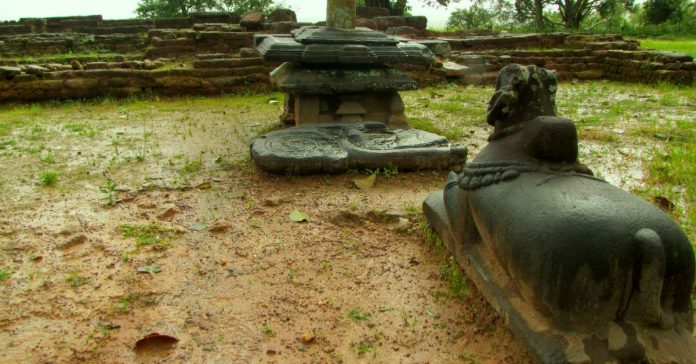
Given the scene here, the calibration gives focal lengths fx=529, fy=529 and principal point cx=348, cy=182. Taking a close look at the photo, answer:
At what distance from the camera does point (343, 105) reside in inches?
204

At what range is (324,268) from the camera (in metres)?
2.73

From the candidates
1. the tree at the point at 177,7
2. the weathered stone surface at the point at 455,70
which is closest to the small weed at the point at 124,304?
the weathered stone surface at the point at 455,70

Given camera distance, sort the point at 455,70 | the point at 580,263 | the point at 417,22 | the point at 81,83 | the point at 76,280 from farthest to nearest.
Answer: the point at 417,22
the point at 455,70
the point at 81,83
the point at 76,280
the point at 580,263

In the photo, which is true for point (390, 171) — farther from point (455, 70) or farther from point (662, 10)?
A: point (662, 10)

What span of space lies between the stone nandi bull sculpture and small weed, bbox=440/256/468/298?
11.8 inches

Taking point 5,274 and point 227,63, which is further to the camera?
point 227,63

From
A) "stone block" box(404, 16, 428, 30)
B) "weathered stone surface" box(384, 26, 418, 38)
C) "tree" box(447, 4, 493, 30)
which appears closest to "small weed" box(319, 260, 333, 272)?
"weathered stone surface" box(384, 26, 418, 38)

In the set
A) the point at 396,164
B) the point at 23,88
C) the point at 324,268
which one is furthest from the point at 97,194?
the point at 23,88

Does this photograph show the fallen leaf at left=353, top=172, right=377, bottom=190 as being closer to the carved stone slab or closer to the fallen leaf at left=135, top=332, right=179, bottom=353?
the carved stone slab

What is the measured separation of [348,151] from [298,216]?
99 centimetres

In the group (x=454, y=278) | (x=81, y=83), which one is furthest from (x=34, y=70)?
(x=454, y=278)

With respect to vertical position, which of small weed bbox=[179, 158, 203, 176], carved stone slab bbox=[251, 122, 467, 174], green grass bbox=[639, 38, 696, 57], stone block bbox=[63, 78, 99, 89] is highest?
green grass bbox=[639, 38, 696, 57]

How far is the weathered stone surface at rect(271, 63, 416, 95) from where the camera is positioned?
4.90 meters

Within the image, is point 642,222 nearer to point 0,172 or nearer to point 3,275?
point 3,275
